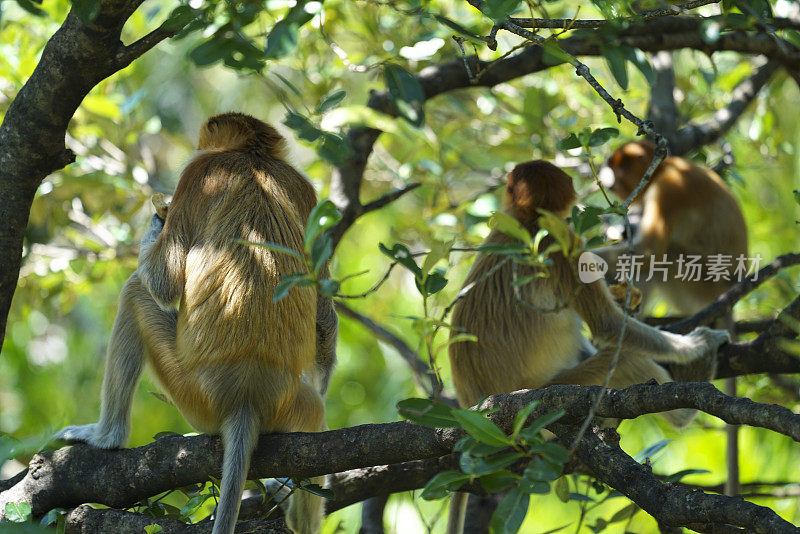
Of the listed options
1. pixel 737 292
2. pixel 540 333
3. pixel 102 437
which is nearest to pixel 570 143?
pixel 540 333

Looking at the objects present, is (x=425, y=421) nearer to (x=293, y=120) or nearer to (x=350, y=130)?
(x=293, y=120)

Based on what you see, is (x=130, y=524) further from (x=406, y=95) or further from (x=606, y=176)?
(x=606, y=176)

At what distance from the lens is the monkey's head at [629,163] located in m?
5.32

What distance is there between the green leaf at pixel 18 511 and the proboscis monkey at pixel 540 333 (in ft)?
6.04

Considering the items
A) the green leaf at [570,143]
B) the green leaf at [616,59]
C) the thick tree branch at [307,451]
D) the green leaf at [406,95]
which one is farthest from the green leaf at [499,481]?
the green leaf at [616,59]

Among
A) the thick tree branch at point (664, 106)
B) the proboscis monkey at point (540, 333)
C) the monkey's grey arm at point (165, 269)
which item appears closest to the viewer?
the monkey's grey arm at point (165, 269)

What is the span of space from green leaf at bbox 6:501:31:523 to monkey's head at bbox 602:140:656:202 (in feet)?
13.3

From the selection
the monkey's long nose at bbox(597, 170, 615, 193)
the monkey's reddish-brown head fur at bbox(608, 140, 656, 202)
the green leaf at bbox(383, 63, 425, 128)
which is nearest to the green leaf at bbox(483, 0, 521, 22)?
the green leaf at bbox(383, 63, 425, 128)

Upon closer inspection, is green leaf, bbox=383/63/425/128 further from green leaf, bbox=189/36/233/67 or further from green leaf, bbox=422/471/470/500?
green leaf, bbox=422/471/470/500

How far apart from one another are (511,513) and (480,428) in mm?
173

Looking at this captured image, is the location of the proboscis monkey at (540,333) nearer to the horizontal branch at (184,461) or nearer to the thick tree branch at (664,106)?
the horizontal branch at (184,461)

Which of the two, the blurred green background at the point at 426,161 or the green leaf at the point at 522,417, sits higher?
the blurred green background at the point at 426,161

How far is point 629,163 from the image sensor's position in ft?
17.5

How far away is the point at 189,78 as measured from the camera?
50.4 feet
